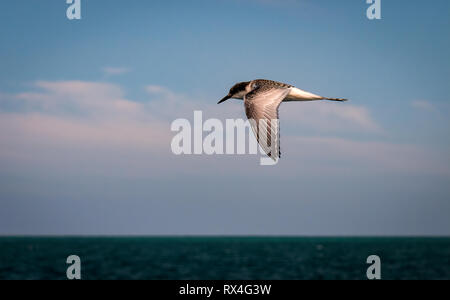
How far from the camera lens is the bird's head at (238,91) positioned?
11.5m

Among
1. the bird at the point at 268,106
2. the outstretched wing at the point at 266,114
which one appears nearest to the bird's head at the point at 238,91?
the bird at the point at 268,106

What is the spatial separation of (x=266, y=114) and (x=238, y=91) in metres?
3.02

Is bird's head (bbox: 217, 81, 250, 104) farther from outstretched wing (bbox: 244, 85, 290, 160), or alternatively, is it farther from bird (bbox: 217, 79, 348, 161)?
outstretched wing (bbox: 244, 85, 290, 160)

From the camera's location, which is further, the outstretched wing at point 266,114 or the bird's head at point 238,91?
the bird's head at point 238,91

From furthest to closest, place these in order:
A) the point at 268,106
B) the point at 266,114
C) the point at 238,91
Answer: the point at 238,91, the point at 268,106, the point at 266,114

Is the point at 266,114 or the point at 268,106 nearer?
the point at 266,114

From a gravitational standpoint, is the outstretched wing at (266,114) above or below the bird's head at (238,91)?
below

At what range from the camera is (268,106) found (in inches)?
359

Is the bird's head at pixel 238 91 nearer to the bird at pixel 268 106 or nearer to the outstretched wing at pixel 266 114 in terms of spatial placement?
the bird at pixel 268 106

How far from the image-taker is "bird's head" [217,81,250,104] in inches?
454

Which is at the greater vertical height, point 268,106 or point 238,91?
point 238,91

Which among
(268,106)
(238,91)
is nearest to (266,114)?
(268,106)

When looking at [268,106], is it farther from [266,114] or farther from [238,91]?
[238,91]
